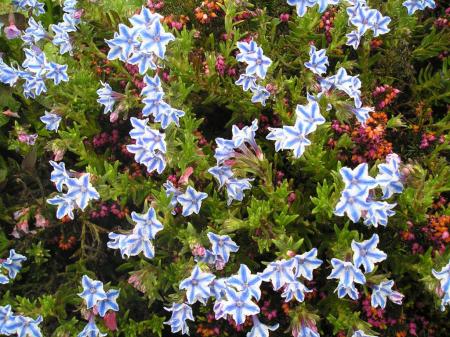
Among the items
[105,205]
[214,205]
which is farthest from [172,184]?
[105,205]

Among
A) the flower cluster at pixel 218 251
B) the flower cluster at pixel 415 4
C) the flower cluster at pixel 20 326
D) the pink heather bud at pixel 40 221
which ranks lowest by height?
the flower cluster at pixel 20 326

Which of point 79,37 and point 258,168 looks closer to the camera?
point 258,168

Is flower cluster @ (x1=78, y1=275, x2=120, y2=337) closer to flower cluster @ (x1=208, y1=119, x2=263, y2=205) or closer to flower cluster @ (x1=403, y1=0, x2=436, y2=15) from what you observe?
flower cluster @ (x1=208, y1=119, x2=263, y2=205)

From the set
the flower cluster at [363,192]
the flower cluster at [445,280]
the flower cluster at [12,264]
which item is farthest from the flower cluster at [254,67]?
the flower cluster at [12,264]

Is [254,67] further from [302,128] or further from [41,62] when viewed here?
[41,62]

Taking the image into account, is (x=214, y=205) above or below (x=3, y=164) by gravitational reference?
above

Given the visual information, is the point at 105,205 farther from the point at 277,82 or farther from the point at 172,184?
the point at 277,82

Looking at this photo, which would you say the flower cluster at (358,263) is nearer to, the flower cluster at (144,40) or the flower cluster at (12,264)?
the flower cluster at (144,40)
